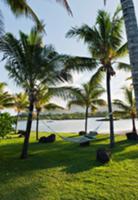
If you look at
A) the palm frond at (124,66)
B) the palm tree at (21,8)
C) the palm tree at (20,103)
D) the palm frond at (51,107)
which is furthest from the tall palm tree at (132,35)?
the palm tree at (20,103)

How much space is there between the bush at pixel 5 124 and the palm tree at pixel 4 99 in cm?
880

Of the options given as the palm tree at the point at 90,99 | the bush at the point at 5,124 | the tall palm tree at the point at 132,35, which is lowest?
the bush at the point at 5,124

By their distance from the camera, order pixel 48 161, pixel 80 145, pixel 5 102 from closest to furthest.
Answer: pixel 48 161 → pixel 80 145 → pixel 5 102

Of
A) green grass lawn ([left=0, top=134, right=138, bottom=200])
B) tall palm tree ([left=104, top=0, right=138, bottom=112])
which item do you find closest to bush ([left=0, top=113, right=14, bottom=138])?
green grass lawn ([left=0, top=134, right=138, bottom=200])

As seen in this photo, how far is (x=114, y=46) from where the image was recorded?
339 inches

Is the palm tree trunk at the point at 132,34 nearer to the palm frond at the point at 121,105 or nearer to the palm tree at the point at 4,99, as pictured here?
the palm frond at the point at 121,105

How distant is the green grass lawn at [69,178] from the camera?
13.7 feet

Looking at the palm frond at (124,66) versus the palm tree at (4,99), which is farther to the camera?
the palm tree at (4,99)

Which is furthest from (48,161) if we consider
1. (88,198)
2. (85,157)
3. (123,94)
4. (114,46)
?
(123,94)

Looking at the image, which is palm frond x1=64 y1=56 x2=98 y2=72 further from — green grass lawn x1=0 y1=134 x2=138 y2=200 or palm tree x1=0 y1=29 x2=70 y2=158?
green grass lawn x1=0 y1=134 x2=138 y2=200

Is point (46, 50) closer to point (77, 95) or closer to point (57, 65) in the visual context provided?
point (57, 65)

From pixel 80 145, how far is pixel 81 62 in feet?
10.9

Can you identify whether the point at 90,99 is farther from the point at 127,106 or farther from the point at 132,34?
the point at 132,34

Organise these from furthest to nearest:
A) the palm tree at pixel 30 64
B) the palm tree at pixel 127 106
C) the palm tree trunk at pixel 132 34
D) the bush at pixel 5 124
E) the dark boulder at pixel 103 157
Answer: the palm tree at pixel 127 106 → the palm tree at pixel 30 64 → the bush at pixel 5 124 → the dark boulder at pixel 103 157 → the palm tree trunk at pixel 132 34
